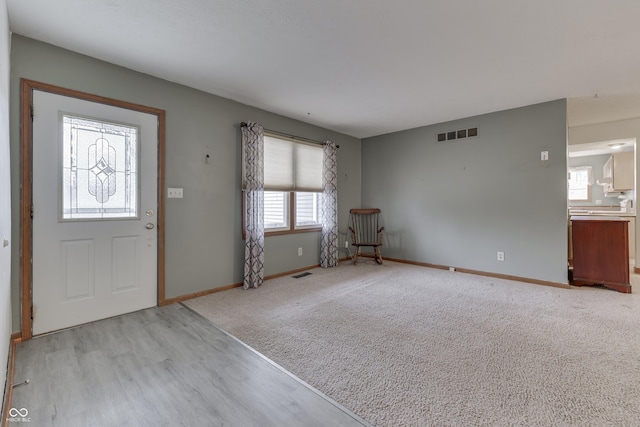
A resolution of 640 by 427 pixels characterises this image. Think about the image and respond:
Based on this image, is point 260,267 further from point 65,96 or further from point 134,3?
point 134,3

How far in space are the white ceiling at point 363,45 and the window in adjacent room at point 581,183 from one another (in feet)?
13.3

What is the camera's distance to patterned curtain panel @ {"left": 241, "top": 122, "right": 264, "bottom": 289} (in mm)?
3672

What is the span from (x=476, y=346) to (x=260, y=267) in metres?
Result: 2.58

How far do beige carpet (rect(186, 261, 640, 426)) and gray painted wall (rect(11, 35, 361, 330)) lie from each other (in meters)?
0.40

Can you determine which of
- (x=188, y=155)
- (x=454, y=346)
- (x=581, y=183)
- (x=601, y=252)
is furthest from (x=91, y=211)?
(x=581, y=183)

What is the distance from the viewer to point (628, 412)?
4.89 ft

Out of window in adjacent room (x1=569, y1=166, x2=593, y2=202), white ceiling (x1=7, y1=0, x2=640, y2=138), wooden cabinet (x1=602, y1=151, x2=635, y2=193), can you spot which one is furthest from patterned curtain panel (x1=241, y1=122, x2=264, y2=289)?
window in adjacent room (x1=569, y1=166, x2=593, y2=202)

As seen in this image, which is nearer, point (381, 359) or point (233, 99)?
point (381, 359)

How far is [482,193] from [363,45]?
10.2 feet

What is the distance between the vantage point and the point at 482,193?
Answer: 14.1 feet

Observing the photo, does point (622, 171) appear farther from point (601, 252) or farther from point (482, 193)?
point (482, 193)

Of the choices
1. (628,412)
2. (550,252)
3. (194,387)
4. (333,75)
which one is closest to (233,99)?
(333,75)

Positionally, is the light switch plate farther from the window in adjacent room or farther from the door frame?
the window in adjacent room

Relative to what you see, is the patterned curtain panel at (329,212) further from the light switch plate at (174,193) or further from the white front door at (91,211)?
the white front door at (91,211)
